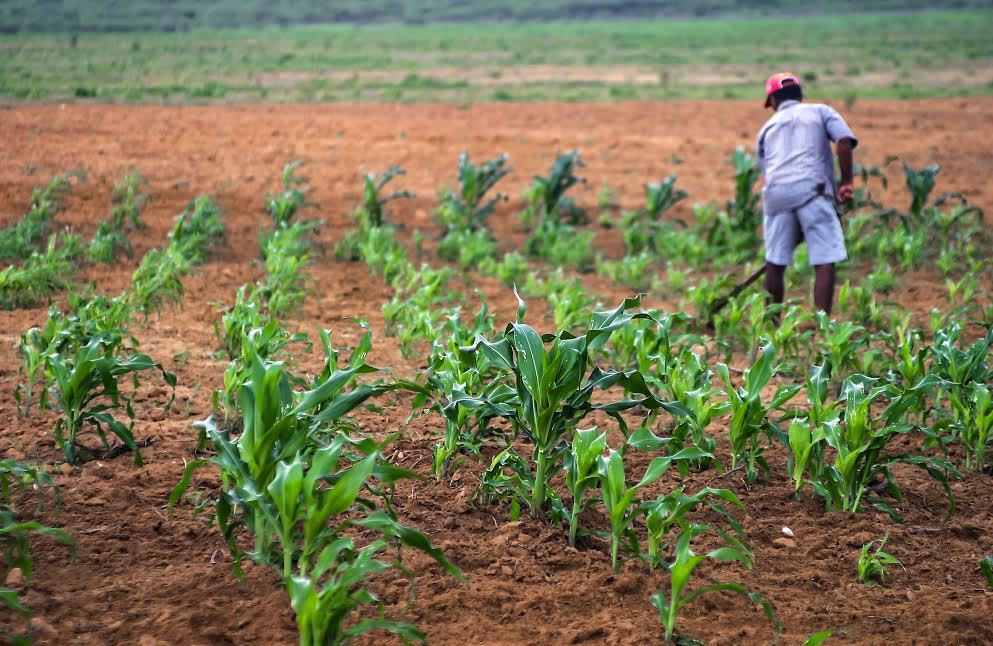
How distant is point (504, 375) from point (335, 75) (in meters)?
22.3

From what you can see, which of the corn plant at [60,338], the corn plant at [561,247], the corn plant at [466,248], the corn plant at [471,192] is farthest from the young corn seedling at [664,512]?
the corn plant at [471,192]

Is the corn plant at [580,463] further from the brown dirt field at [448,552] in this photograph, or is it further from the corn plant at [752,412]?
the corn plant at [752,412]

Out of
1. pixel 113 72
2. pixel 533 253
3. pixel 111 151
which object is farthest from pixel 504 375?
pixel 113 72

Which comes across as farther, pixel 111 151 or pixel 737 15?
pixel 737 15

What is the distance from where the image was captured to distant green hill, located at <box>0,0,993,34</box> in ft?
127

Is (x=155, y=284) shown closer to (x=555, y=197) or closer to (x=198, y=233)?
(x=198, y=233)

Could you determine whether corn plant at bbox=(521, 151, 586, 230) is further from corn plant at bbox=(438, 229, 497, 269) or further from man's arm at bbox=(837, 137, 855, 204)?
man's arm at bbox=(837, 137, 855, 204)

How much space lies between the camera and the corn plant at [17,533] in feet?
8.60

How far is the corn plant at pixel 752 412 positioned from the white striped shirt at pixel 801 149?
2266mm

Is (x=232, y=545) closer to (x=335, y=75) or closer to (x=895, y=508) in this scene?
(x=895, y=508)

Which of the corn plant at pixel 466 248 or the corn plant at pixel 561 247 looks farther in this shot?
the corn plant at pixel 561 247

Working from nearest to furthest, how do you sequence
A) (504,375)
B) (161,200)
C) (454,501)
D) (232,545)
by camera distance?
(232,545)
(454,501)
(504,375)
(161,200)

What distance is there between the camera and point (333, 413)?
3174mm

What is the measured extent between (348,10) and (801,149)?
5062cm
